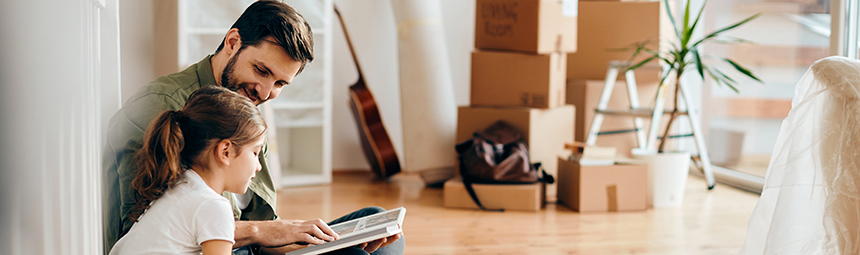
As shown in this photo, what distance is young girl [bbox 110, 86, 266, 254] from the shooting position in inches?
35.7

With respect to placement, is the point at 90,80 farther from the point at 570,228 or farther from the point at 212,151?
the point at 570,228

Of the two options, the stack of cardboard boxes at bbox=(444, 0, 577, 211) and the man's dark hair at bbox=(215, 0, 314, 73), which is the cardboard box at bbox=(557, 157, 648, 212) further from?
the man's dark hair at bbox=(215, 0, 314, 73)

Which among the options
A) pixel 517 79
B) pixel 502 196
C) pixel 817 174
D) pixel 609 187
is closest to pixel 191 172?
pixel 817 174

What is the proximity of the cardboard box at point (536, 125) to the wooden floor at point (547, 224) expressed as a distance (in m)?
0.29

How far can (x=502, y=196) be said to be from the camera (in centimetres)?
268

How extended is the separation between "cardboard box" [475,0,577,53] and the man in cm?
181

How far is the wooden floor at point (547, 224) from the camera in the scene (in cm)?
214

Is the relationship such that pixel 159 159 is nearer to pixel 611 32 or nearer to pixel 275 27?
pixel 275 27

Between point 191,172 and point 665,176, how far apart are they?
2.27 metres

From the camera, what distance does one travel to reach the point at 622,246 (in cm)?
215

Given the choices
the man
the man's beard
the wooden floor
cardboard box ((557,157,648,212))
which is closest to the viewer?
the man

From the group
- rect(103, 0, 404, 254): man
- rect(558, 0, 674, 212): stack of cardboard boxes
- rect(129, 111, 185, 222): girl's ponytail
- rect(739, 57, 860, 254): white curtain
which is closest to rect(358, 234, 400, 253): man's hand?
rect(103, 0, 404, 254): man

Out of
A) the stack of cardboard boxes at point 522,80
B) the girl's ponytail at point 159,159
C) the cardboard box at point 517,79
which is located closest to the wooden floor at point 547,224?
the stack of cardboard boxes at point 522,80

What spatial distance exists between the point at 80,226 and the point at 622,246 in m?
1.84
